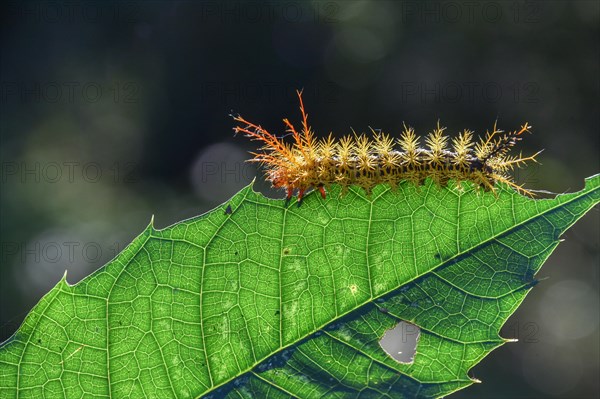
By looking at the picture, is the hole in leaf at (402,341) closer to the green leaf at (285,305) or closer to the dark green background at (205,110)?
the green leaf at (285,305)

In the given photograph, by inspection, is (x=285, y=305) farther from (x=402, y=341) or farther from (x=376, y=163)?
(x=376, y=163)

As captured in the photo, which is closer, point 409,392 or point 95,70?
point 409,392

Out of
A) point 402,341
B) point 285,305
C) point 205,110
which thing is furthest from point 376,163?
point 205,110

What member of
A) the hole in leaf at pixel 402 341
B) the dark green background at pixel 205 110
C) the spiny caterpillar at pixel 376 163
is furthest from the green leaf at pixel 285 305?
the dark green background at pixel 205 110

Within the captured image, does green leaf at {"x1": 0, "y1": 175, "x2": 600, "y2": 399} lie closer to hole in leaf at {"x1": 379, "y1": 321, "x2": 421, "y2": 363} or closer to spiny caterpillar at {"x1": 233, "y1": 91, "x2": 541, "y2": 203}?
hole in leaf at {"x1": 379, "y1": 321, "x2": 421, "y2": 363}

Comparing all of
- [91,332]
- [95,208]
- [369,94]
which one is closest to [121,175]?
[95,208]

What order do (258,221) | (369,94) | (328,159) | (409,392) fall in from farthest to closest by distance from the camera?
(369,94)
(328,159)
(258,221)
(409,392)

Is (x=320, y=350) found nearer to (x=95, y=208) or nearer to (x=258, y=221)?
(x=258, y=221)
